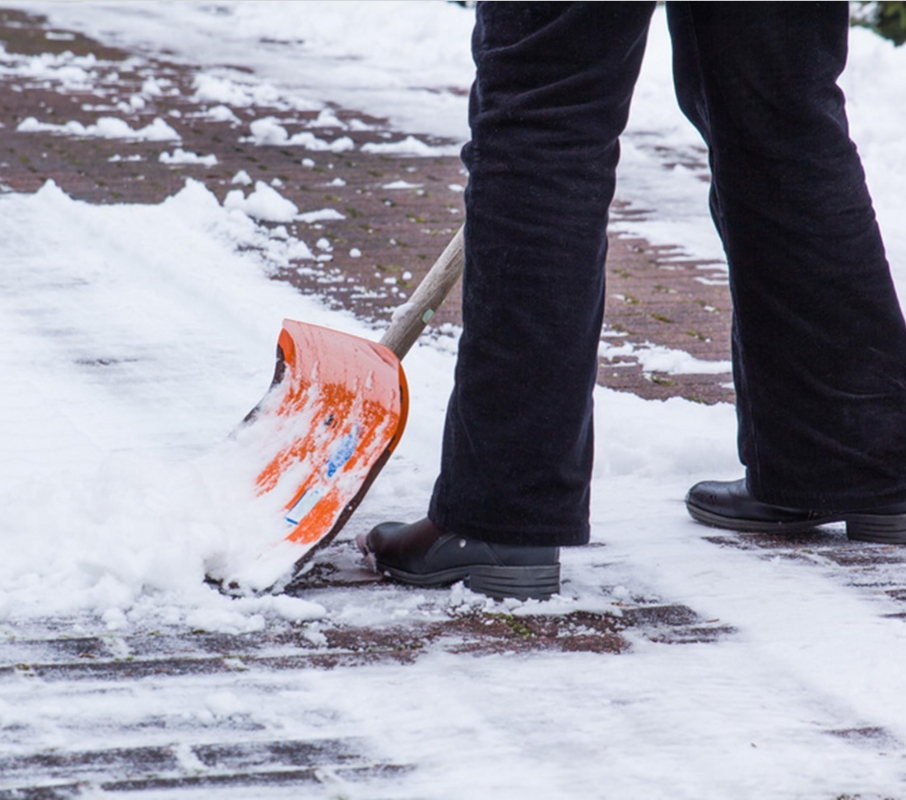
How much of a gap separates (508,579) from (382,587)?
0.21m

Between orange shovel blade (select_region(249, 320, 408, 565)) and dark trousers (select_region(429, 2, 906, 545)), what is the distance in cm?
17

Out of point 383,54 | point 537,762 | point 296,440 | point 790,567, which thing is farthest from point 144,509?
point 383,54

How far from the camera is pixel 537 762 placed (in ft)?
5.52

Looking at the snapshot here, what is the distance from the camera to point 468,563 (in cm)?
222

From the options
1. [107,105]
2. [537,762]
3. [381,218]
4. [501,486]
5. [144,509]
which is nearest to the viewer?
[537,762]

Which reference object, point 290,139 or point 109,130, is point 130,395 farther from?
point 109,130

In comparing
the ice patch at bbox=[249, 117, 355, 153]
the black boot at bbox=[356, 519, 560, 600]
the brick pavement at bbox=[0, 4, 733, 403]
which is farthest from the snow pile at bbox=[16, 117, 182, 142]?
the black boot at bbox=[356, 519, 560, 600]

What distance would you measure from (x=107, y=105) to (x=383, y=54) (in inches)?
102

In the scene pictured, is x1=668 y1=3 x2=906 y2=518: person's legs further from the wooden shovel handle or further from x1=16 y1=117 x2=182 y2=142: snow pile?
x1=16 y1=117 x2=182 y2=142: snow pile

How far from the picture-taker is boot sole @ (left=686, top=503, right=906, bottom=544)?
2506 mm

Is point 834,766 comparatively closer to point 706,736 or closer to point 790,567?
point 706,736

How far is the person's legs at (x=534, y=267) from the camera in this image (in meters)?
2.04

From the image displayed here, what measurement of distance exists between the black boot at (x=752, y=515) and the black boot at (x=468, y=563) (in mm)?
492

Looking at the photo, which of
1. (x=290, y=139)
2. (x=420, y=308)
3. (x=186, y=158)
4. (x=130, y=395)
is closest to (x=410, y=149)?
(x=290, y=139)
